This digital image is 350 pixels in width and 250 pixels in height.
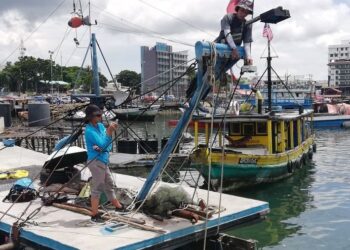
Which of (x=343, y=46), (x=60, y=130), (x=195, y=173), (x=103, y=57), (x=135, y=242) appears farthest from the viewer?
(x=343, y=46)

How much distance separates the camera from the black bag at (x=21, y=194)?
9391mm

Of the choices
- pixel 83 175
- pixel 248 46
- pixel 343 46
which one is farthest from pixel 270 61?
pixel 343 46

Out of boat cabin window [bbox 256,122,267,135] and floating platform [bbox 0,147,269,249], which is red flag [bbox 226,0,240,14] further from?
boat cabin window [bbox 256,122,267,135]

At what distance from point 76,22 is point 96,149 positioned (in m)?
12.9

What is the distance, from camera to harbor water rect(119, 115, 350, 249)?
1188 centimetres

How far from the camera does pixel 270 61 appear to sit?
81.4 feet

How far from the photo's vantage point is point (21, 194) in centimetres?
938

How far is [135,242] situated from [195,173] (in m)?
14.9

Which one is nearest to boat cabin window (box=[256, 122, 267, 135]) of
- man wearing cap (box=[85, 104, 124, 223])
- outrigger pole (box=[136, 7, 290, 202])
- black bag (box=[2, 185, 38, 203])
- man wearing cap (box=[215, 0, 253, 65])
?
outrigger pole (box=[136, 7, 290, 202])

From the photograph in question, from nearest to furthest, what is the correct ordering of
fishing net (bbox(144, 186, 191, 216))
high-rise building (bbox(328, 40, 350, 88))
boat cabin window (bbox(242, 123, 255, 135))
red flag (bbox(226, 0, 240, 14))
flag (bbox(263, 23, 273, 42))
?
1. red flag (bbox(226, 0, 240, 14))
2. fishing net (bbox(144, 186, 191, 216))
3. boat cabin window (bbox(242, 123, 255, 135))
4. flag (bbox(263, 23, 273, 42))
5. high-rise building (bbox(328, 40, 350, 88))

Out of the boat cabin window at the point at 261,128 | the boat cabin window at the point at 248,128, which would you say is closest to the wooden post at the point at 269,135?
the boat cabin window at the point at 261,128

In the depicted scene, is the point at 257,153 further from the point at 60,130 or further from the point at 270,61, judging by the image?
the point at 60,130

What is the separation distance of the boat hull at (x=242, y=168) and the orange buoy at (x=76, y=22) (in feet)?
24.3

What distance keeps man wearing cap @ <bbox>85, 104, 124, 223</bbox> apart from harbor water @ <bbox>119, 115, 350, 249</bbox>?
7.71 feet
